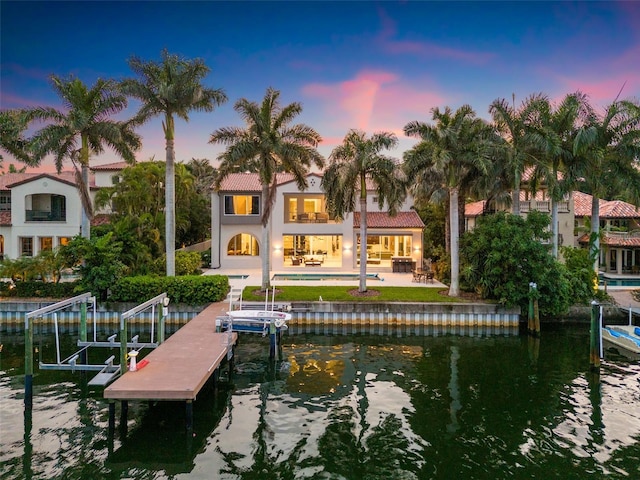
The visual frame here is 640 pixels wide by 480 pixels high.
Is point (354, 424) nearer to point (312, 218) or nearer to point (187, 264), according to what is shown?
point (187, 264)

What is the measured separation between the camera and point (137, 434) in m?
11.6

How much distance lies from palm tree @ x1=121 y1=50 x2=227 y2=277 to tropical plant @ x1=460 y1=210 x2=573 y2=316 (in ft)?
56.8

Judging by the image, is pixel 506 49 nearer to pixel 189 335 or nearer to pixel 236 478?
pixel 189 335

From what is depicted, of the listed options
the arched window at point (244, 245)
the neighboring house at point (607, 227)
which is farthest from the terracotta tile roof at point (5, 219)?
the neighboring house at point (607, 227)

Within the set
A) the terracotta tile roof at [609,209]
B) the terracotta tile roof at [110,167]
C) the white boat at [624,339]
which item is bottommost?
the white boat at [624,339]

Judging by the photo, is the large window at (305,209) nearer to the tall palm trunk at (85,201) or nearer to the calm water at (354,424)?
the tall palm trunk at (85,201)

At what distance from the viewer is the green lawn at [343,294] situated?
2359 cm

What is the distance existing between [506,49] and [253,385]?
2253cm

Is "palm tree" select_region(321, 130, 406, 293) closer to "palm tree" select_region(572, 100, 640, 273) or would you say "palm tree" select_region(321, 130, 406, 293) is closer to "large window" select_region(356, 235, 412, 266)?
"palm tree" select_region(572, 100, 640, 273)

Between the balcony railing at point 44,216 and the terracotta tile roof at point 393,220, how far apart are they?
23.7m

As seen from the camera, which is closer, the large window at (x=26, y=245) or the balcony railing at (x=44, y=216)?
the balcony railing at (x=44, y=216)

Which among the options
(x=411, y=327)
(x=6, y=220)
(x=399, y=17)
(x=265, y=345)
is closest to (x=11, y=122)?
(x=6, y=220)

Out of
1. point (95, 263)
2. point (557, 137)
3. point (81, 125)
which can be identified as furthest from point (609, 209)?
point (81, 125)

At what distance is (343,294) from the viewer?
A: 24672mm
